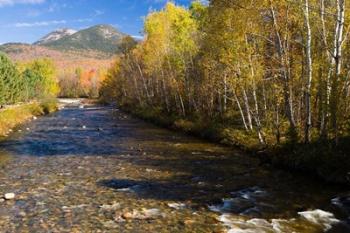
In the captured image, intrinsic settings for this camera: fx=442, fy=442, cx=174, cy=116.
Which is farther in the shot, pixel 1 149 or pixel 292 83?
pixel 1 149

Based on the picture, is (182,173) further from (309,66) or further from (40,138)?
(40,138)

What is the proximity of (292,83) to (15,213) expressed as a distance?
17.0 metres

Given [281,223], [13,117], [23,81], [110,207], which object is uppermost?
[23,81]

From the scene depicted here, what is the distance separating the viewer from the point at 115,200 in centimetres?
1972

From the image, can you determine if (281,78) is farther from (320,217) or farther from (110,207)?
(110,207)

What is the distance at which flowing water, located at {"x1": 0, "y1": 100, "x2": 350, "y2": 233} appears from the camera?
1648cm

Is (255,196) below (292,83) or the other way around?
below

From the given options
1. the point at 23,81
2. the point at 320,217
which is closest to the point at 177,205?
the point at 320,217

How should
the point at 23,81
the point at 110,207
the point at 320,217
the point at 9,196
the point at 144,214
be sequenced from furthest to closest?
1. the point at 23,81
2. the point at 9,196
3. the point at 110,207
4. the point at 144,214
5. the point at 320,217

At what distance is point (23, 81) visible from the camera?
10688 centimetres

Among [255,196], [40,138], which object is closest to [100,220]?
[255,196]

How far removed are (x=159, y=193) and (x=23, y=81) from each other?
9400 cm

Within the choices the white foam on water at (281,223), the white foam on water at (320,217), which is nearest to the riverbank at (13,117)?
the white foam on water at (281,223)

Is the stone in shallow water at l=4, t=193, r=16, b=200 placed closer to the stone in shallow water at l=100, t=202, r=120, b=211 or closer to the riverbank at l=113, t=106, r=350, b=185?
the stone in shallow water at l=100, t=202, r=120, b=211
